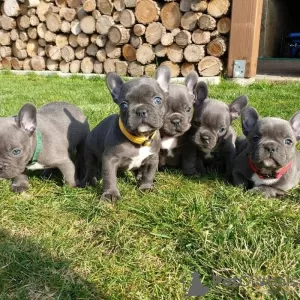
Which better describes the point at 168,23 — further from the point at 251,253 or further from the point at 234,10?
the point at 251,253

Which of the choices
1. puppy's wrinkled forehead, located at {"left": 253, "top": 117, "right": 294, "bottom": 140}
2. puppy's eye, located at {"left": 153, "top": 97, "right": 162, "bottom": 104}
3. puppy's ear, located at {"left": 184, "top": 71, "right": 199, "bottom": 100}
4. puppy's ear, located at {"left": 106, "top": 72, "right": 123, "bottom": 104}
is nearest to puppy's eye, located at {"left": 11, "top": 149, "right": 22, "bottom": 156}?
puppy's ear, located at {"left": 106, "top": 72, "right": 123, "bottom": 104}

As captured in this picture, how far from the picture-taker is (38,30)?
10992 mm

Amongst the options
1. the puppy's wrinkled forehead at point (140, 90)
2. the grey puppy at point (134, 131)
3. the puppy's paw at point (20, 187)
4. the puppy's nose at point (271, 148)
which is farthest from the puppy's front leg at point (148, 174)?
the puppy's paw at point (20, 187)

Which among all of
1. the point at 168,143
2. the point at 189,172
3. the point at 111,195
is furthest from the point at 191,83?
the point at 111,195

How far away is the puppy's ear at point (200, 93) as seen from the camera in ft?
12.3

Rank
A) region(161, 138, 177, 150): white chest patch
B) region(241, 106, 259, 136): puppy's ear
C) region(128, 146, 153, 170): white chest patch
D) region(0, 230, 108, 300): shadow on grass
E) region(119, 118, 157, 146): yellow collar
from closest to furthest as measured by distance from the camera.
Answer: region(0, 230, 108, 300): shadow on grass
region(119, 118, 157, 146): yellow collar
region(128, 146, 153, 170): white chest patch
region(241, 106, 259, 136): puppy's ear
region(161, 138, 177, 150): white chest patch

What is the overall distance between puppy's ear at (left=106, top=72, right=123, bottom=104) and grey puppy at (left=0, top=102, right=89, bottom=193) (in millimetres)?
676

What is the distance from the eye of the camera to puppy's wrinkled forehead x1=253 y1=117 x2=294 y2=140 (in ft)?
10.1

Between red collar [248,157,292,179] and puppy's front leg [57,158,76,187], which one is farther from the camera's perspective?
puppy's front leg [57,158,76,187]

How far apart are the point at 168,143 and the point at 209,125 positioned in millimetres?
442

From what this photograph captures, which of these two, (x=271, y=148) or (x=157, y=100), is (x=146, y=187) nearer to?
(x=157, y=100)

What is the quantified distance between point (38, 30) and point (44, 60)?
0.89 meters

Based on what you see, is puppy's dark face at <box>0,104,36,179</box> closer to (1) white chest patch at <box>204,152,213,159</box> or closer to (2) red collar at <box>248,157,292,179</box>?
(1) white chest patch at <box>204,152,213,159</box>

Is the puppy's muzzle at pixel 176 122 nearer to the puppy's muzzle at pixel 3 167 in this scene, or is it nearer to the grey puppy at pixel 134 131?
the grey puppy at pixel 134 131
